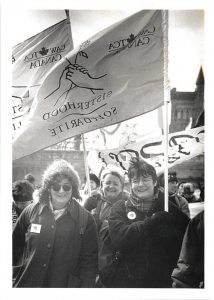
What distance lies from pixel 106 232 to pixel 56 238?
33 cm

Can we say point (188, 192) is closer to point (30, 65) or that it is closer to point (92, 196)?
point (92, 196)

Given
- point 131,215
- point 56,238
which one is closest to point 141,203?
point 131,215

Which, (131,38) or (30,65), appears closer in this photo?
(131,38)

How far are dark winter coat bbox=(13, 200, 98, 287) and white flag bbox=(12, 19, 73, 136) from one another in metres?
0.62

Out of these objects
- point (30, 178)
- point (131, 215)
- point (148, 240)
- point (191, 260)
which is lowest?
point (191, 260)

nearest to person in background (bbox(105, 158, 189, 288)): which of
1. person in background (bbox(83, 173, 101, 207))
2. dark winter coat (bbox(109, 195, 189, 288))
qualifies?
dark winter coat (bbox(109, 195, 189, 288))

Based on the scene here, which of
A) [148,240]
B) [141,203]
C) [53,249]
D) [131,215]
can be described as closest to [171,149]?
[141,203]

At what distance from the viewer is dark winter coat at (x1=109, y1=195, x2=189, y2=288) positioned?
8.96ft

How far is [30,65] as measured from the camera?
2.80 metres

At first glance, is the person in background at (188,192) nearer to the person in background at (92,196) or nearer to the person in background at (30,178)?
the person in background at (92,196)

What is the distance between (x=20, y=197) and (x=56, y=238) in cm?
36

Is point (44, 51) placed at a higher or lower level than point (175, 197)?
higher
